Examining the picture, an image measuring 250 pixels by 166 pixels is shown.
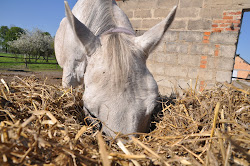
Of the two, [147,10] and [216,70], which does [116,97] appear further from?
[147,10]

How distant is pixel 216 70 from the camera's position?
3.51 meters

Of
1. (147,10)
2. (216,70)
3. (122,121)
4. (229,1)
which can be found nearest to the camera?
(122,121)

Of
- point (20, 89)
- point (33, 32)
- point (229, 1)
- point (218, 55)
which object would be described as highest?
point (33, 32)

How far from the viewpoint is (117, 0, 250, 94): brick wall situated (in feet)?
11.0

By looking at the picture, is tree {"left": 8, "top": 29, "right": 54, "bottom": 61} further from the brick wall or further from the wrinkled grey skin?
the wrinkled grey skin

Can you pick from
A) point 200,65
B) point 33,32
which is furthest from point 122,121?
point 33,32

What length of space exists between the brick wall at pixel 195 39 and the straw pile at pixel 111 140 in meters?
1.81

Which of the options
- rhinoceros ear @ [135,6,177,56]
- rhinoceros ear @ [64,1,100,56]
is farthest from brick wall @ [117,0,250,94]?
rhinoceros ear @ [64,1,100,56]

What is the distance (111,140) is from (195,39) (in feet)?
11.3

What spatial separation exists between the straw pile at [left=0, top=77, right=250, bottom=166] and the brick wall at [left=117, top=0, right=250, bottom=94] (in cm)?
181

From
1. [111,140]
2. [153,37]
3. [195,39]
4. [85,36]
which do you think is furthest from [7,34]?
[111,140]

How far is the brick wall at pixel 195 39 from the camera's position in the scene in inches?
133

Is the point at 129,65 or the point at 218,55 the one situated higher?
the point at 218,55

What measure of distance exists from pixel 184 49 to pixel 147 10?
1.45 metres
